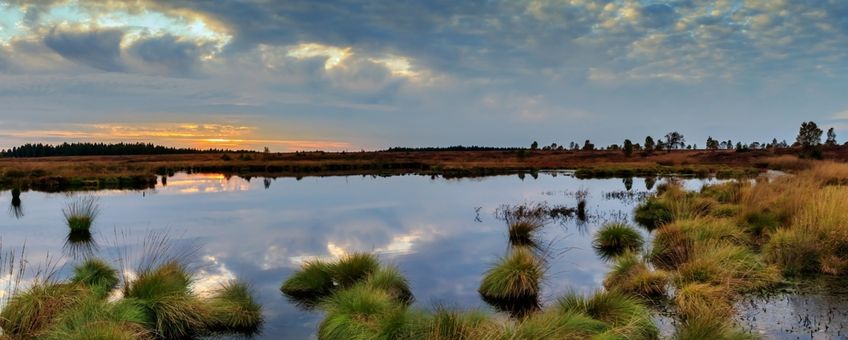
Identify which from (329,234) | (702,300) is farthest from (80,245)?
(702,300)

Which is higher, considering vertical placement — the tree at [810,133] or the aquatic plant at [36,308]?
the tree at [810,133]

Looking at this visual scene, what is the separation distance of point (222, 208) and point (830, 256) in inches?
1012

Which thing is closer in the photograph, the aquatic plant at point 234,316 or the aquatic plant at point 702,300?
the aquatic plant at point 702,300

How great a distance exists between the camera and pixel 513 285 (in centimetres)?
1068

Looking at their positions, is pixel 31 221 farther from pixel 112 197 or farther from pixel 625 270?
pixel 625 270

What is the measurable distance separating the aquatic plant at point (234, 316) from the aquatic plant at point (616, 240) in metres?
9.47

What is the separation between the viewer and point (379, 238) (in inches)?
736

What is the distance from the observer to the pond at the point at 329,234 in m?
11.6

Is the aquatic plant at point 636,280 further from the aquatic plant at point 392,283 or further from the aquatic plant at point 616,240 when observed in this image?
the aquatic plant at point 392,283

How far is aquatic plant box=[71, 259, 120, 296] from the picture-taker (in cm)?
1051

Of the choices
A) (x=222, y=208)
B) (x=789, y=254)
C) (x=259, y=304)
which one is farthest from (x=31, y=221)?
(x=789, y=254)

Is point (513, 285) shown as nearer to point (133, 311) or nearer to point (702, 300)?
point (702, 300)

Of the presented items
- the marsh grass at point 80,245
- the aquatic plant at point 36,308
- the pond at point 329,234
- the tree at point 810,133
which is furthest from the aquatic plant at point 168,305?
the tree at point 810,133

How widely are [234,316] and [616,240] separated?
35.6 feet
